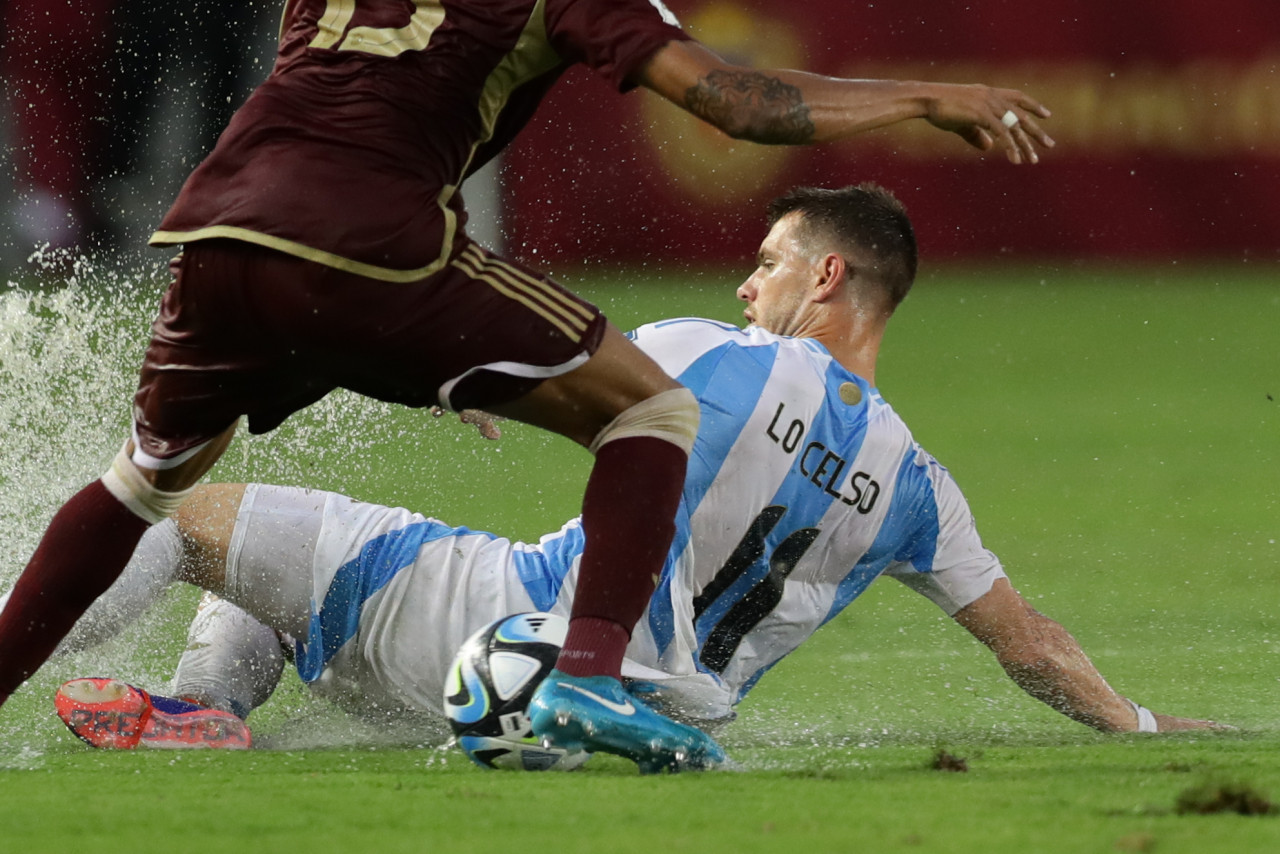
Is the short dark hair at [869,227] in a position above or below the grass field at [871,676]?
above

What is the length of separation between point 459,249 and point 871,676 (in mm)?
1897

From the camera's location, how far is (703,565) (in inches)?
143

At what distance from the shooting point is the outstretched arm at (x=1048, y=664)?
3.79 m

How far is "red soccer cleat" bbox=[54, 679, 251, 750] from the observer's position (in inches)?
136

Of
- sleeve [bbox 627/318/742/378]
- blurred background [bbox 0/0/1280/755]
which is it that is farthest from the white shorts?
blurred background [bbox 0/0/1280/755]

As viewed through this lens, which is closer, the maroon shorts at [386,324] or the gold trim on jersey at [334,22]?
the maroon shorts at [386,324]

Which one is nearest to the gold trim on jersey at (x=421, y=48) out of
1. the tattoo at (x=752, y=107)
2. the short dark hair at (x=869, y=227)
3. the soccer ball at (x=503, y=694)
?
the tattoo at (x=752, y=107)

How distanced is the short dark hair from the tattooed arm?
48.1 inches

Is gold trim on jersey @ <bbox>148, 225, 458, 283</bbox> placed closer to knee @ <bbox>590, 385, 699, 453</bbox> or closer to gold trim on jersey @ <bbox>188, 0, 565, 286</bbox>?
gold trim on jersey @ <bbox>188, 0, 565, 286</bbox>

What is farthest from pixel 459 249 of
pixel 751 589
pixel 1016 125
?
pixel 751 589

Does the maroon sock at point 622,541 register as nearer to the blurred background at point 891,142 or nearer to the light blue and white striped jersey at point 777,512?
the light blue and white striped jersey at point 777,512

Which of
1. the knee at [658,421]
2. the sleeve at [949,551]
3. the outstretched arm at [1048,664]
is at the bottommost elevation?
the outstretched arm at [1048,664]

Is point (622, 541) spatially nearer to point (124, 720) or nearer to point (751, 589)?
point (751, 589)

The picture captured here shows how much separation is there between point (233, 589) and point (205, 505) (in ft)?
0.58
